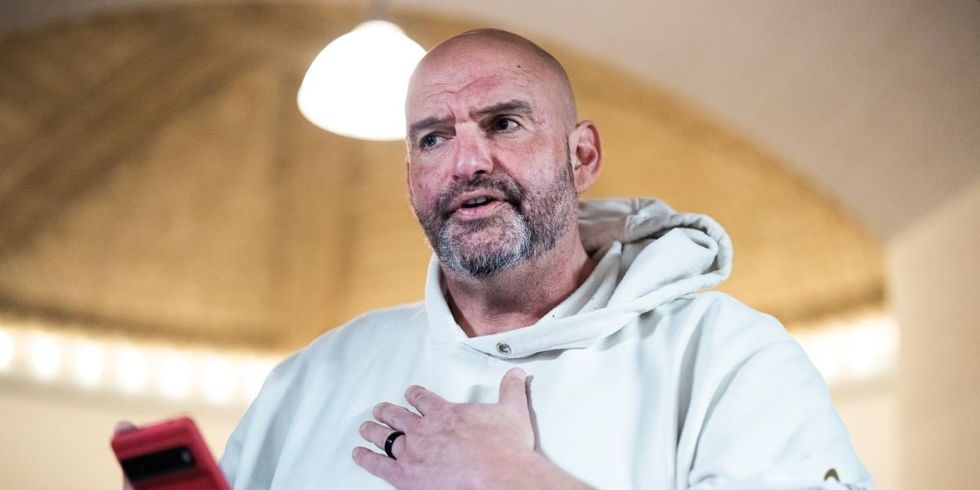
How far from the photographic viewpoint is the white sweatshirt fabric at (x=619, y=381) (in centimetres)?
173

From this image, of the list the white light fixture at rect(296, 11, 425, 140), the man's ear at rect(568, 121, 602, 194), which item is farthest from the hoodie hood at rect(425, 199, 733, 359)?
the white light fixture at rect(296, 11, 425, 140)

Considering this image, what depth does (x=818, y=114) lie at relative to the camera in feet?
14.7

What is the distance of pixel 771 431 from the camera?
1700 mm

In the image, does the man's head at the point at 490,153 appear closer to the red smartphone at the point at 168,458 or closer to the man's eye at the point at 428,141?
the man's eye at the point at 428,141

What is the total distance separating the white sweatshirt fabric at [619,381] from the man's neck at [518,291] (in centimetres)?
5

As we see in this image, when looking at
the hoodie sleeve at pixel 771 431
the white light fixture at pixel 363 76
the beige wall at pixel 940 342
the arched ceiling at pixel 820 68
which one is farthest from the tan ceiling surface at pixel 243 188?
the hoodie sleeve at pixel 771 431

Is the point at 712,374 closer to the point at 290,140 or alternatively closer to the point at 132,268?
the point at 290,140

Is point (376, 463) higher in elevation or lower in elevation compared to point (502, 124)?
lower

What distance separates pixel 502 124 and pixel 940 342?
2.76 m

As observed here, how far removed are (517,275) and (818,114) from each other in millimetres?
2662

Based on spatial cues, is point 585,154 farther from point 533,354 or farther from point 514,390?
point 514,390

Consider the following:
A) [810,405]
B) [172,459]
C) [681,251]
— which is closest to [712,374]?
[810,405]

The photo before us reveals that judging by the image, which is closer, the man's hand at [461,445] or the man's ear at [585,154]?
the man's hand at [461,445]

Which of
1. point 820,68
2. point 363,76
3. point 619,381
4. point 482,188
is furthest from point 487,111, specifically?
point 820,68
